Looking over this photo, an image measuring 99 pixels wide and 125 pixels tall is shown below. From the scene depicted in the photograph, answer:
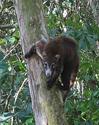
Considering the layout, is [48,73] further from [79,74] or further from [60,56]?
[79,74]

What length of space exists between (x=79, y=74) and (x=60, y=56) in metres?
1.61

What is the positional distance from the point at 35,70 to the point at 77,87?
3135mm

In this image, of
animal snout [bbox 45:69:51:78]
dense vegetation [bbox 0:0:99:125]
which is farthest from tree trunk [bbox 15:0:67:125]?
dense vegetation [bbox 0:0:99:125]

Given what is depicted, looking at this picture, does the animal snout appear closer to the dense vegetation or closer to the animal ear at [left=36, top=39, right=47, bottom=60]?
the animal ear at [left=36, top=39, right=47, bottom=60]

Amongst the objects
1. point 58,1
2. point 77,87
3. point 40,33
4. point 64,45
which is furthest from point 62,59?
point 77,87

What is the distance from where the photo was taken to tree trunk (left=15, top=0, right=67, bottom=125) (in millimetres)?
1806

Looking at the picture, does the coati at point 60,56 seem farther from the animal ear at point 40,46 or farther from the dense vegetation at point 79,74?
the dense vegetation at point 79,74

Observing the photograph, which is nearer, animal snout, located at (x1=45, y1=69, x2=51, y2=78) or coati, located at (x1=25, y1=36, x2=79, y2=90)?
animal snout, located at (x1=45, y1=69, x2=51, y2=78)

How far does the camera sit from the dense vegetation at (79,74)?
2.76 meters

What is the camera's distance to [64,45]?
221 centimetres

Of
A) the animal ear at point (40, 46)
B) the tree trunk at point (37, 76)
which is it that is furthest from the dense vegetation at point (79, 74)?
the tree trunk at point (37, 76)

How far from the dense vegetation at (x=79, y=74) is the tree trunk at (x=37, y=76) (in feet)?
1.48

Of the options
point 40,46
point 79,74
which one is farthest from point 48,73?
point 79,74

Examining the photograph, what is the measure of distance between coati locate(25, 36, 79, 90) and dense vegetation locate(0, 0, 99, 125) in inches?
14.0
